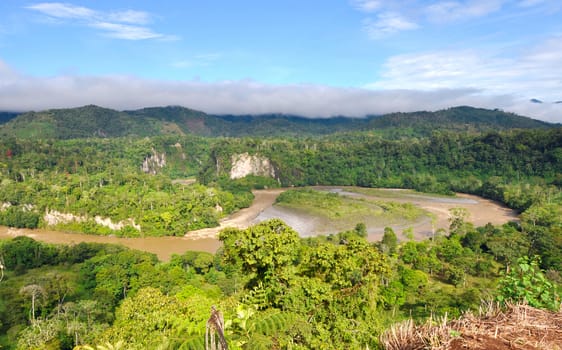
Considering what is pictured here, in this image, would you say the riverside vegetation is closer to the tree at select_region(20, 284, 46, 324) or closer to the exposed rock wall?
the tree at select_region(20, 284, 46, 324)

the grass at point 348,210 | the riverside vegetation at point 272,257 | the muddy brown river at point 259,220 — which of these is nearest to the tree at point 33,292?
the riverside vegetation at point 272,257

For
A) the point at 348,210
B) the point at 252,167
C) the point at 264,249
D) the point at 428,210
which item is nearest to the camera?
the point at 264,249

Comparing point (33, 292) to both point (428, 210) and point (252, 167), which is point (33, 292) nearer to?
point (428, 210)

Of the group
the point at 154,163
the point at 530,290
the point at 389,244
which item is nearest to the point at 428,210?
the point at 389,244

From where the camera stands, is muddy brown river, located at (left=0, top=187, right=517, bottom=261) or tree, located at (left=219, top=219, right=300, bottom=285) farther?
muddy brown river, located at (left=0, top=187, right=517, bottom=261)

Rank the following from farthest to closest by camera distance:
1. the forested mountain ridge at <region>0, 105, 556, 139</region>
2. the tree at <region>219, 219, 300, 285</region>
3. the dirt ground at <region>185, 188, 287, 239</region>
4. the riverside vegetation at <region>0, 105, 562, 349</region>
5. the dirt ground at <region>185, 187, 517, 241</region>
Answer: the forested mountain ridge at <region>0, 105, 556, 139</region> → the dirt ground at <region>185, 188, 287, 239</region> → the dirt ground at <region>185, 187, 517, 241</region> → the tree at <region>219, 219, 300, 285</region> → the riverside vegetation at <region>0, 105, 562, 349</region>

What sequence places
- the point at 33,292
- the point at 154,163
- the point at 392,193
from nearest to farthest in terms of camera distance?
1. the point at 33,292
2. the point at 392,193
3. the point at 154,163

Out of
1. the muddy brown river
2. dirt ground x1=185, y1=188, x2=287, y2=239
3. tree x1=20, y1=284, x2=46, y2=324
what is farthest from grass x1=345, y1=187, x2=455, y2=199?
tree x1=20, y1=284, x2=46, y2=324

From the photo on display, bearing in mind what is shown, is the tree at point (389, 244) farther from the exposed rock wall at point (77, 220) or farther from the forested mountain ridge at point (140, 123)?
the forested mountain ridge at point (140, 123)
